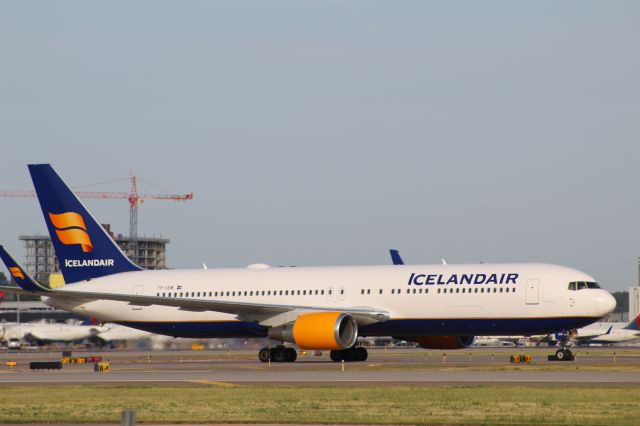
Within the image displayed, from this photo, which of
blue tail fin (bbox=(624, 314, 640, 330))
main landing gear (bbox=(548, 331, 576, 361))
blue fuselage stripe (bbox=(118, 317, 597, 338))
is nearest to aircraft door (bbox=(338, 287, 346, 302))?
blue fuselage stripe (bbox=(118, 317, 597, 338))

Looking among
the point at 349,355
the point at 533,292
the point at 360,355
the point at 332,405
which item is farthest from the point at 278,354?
the point at 332,405

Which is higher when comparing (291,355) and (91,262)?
(91,262)

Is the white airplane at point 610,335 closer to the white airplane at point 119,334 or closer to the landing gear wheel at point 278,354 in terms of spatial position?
the white airplane at point 119,334

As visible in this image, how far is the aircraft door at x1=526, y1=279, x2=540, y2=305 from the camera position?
53.1m

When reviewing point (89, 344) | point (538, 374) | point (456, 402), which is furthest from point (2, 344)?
point (456, 402)

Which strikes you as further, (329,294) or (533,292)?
(329,294)

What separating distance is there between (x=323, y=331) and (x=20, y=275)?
51.0 ft

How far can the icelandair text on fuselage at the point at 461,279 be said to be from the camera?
5397 cm

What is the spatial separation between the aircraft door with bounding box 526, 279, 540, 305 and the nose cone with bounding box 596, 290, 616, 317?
8.94ft

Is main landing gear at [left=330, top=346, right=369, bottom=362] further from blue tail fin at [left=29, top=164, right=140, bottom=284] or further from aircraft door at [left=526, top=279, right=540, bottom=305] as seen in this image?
blue tail fin at [left=29, top=164, right=140, bottom=284]

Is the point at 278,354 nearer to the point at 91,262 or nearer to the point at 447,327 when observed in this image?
the point at 447,327

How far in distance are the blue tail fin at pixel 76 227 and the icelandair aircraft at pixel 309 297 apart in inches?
2.2

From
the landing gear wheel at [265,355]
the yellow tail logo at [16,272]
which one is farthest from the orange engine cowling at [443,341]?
the yellow tail logo at [16,272]

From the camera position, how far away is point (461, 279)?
54562mm
